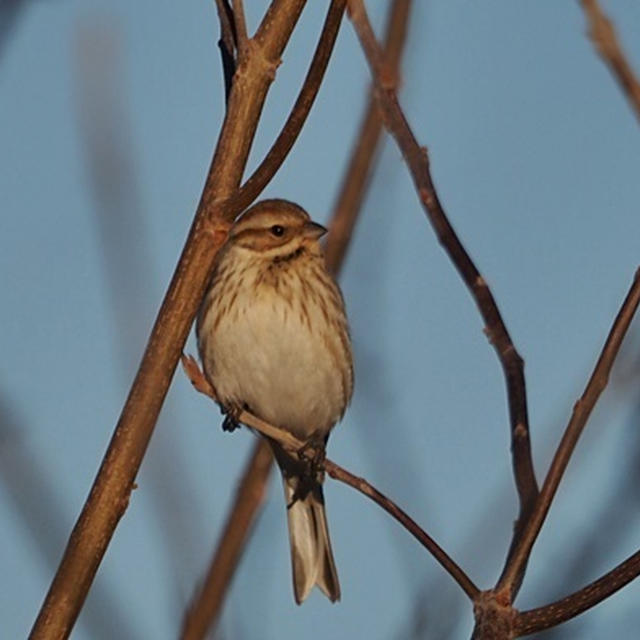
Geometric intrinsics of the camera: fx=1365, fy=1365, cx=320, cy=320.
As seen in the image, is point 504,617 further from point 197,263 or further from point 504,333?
point 197,263

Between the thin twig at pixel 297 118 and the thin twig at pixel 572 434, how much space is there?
59 centimetres

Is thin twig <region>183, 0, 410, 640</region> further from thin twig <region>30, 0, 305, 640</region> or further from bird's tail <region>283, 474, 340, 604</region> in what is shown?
bird's tail <region>283, 474, 340, 604</region>

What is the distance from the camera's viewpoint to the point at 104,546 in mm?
1996

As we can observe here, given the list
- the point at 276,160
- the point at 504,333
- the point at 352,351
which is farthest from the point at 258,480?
the point at 352,351

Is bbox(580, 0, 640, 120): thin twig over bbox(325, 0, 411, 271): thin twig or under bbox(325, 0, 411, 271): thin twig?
under

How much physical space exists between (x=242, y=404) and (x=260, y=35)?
2.87m

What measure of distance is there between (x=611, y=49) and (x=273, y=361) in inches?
131

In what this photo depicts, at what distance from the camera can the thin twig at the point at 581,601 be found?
6.72 feet

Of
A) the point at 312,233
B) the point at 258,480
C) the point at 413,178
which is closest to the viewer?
the point at 413,178

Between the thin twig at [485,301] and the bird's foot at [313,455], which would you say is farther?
the bird's foot at [313,455]

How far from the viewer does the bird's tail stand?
5.08 m

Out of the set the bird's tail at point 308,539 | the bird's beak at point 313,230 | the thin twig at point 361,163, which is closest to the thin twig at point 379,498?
the thin twig at point 361,163

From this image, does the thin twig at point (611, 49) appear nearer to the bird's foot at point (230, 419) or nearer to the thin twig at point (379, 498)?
the thin twig at point (379, 498)

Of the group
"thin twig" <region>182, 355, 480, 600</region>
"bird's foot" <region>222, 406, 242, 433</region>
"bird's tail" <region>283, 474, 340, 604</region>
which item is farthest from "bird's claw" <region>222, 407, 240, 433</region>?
"thin twig" <region>182, 355, 480, 600</region>
